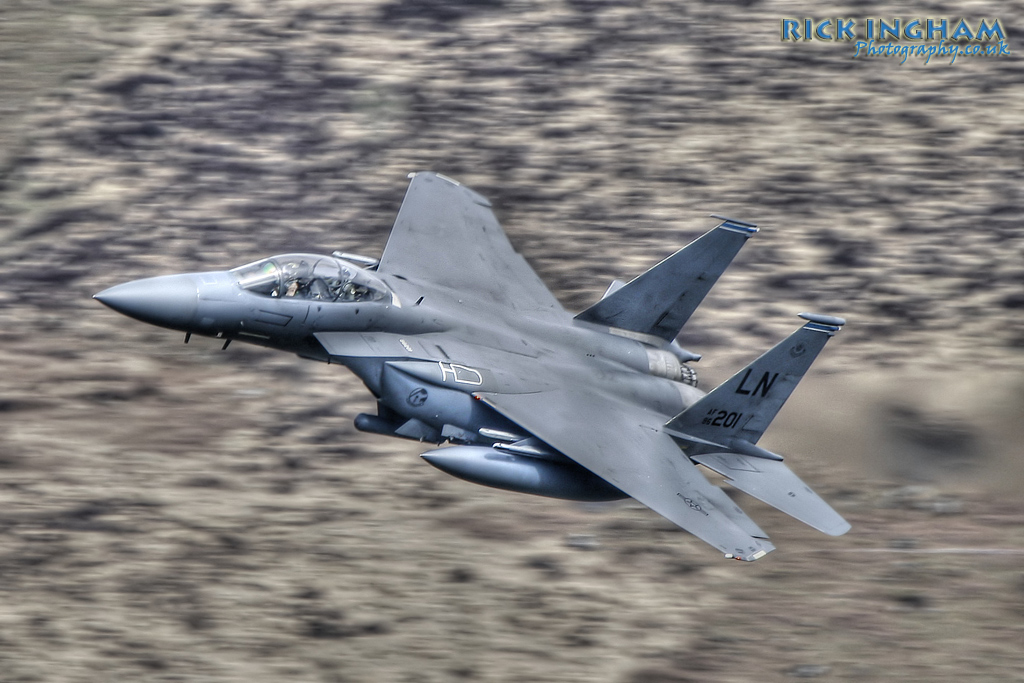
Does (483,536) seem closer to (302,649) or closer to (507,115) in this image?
(302,649)

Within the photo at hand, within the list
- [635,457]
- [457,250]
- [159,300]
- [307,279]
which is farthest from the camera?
[457,250]

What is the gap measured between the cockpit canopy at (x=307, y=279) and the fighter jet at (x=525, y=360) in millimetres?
22

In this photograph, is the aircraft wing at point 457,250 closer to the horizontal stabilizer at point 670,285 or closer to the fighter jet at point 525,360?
the fighter jet at point 525,360

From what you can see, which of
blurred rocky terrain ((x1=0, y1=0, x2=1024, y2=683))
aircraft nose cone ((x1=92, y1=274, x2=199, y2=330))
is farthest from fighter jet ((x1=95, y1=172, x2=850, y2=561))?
blurred rocky terrain ((x1=0, y1=0, x2=1024, y2=683))

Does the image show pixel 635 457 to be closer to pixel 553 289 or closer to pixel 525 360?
pixel 525 360

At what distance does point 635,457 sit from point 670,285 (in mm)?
3950

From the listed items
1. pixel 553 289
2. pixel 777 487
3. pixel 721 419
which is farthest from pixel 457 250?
pixel 777 487

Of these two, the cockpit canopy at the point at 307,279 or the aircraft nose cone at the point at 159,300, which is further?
the cockpit canopy at the point at 307,279

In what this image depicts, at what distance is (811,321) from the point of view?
17.9m

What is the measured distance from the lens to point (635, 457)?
17672 millimetres

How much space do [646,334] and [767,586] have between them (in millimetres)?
5299

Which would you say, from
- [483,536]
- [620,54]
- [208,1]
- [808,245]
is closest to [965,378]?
[808,245]

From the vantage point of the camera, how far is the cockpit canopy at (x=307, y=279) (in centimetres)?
1647

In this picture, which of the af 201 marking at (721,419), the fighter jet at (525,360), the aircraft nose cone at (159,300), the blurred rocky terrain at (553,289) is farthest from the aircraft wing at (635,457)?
the aircraft nose cone at (159,300)
